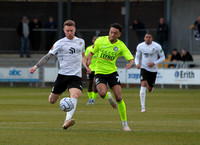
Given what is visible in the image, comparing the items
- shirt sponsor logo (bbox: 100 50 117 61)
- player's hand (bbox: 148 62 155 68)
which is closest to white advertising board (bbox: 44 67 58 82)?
player's hand (bbox: 148 62 155 68)

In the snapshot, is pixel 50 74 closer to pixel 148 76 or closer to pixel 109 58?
pixel 148 76

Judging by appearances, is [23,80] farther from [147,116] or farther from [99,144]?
A: [99,144]

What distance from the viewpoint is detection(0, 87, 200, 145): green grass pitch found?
368 inches

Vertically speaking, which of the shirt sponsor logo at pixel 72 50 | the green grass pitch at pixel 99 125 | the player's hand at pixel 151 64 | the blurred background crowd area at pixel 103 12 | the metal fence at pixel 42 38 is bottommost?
the green grass pitch at pixel 99 125

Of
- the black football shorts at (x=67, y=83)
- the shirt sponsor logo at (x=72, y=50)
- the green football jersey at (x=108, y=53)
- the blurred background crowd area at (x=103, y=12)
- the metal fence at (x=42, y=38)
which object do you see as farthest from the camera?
the blurred background crowd area at (x=103, y=12)

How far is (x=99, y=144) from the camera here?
29.0ft

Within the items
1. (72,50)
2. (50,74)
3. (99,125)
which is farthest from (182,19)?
(72,50)

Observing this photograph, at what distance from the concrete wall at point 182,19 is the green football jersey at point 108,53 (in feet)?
63.3

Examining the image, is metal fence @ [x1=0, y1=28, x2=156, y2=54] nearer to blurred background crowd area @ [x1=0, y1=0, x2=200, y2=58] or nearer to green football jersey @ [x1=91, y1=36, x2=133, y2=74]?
blurred background crowd area @ [x1=0, y1=0, x2=200, y2=58]

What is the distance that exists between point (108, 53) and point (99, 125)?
1608mm

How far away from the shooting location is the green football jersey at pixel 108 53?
11734mm

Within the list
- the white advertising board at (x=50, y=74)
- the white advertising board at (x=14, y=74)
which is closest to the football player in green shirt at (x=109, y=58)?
the white advertising board at (x=50, y=74)

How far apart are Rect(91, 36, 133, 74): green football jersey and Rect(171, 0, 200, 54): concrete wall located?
19.3 meters

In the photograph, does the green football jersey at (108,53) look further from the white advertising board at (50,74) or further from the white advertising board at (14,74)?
the white advertising board at (14,74)
